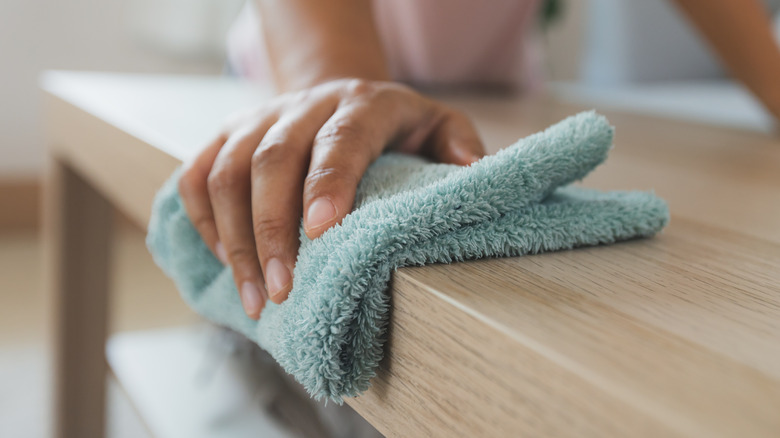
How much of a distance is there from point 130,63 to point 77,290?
1144mm

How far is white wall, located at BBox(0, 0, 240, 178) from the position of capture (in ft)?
4.96

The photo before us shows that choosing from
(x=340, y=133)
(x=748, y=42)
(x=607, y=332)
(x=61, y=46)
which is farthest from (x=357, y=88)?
(x=61, y=46)

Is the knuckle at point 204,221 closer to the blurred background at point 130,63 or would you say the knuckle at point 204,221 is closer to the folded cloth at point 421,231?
the folded cloth at point 421,231

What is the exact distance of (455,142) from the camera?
1.03ft

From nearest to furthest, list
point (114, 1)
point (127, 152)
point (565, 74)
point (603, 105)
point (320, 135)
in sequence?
point (320, 135), point (127, 152), point (603, 105), point (114, 1), point (565, 74)

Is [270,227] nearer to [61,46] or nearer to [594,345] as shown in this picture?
[594,345]

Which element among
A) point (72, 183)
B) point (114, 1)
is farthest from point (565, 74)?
point (72, 183)

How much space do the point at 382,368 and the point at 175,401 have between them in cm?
45

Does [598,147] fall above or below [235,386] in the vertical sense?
above

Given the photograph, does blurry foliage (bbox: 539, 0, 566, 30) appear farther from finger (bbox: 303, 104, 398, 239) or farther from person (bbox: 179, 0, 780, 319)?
finger (bbox: 303, 104, 398, 239)

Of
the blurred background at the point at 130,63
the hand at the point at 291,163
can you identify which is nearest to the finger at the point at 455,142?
the hand at the point at 291,163

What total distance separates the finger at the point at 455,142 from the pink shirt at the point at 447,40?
44 cm

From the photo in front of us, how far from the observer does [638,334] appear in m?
0.16

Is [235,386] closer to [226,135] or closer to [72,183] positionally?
[72,183]
